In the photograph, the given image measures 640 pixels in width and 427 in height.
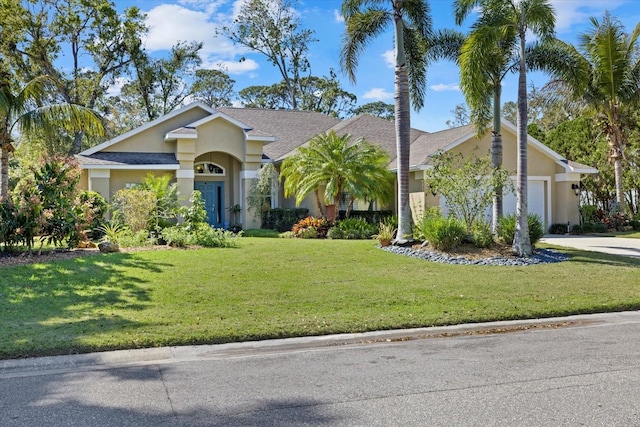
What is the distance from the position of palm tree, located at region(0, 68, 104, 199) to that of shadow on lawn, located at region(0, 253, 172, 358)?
5.42 metres

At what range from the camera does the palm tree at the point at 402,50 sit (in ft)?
53.5

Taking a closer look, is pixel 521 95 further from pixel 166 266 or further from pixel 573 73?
pixel 166 266

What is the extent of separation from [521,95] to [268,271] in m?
8.65

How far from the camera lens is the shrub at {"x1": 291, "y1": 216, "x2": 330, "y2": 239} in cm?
1989

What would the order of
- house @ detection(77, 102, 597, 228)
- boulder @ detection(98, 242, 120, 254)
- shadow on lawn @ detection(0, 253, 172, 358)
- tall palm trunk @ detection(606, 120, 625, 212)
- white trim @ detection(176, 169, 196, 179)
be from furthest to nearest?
tall palm trunk @ detection(606, 120, 625, 212)
white trim @ detection(176, 169, 196, 179)
house @ detection(77, 102, 597, 228)
boulder @ detection(98, 242, 120, 254)
shadow on lawn @ detection(0, 253, 172, 358)

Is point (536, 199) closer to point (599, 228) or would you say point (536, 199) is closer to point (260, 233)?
point (599, 228)

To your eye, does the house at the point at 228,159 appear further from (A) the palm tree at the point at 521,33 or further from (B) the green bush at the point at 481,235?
(A) the palm tree at the point at 521,33

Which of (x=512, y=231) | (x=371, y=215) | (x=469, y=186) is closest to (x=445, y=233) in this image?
(x=469, y=186)

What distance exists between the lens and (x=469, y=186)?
51.1 feet

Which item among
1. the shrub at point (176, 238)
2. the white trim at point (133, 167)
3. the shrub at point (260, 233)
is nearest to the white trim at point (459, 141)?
the shrub at point (260, 233)

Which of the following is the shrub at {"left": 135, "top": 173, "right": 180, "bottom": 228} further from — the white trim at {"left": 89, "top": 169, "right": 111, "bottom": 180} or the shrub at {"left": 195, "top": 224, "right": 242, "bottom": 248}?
the shrub at {"left": 195, "top": 224, "right": 242, "bottom": 248}

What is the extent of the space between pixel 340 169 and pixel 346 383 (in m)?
14.8

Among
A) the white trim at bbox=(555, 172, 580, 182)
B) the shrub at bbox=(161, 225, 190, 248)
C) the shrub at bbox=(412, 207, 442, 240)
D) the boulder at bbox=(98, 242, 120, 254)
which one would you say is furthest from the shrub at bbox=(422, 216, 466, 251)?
the white trim at bbox=(555, 172, 580, 182)

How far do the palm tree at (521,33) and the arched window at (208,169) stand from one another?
14.0 metres
